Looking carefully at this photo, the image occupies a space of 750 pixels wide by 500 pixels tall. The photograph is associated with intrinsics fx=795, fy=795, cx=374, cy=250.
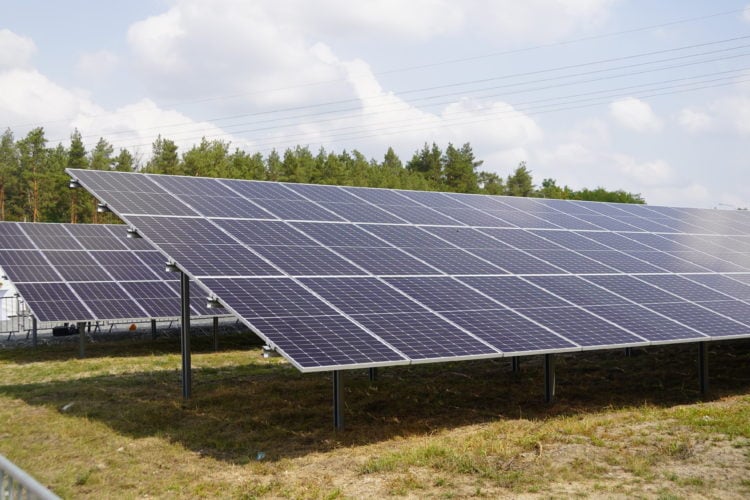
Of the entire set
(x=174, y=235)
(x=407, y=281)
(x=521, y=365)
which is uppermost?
(x=174, y=235)

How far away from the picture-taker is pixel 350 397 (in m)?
20.4

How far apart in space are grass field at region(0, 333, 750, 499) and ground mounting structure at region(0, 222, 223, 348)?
2993 mm

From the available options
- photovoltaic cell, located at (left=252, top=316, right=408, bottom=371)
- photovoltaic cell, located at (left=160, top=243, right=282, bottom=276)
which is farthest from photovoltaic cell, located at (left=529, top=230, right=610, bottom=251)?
photovoltaic cell, located at (left=252, top=316, right=408, bottom=371)

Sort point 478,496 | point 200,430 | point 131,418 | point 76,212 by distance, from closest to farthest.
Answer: point 478,496, point 200,430, point 131,418, point 76,212

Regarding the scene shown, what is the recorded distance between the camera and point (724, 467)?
13617 millimetres

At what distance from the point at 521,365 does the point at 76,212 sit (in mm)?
64295

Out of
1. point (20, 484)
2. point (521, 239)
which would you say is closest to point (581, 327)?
point (521, 239)

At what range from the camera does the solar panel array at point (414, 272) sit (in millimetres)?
15820

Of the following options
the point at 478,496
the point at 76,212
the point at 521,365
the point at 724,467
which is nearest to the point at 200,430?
the point at 478,496

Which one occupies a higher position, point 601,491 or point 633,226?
point 633,226

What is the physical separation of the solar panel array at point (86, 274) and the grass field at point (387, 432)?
10.5 feet

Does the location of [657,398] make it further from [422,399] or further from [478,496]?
[478,496]

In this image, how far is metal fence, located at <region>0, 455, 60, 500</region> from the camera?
244 inches

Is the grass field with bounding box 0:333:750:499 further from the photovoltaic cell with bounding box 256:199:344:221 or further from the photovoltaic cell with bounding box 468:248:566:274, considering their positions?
the photovoltaic cell with bounding box 256:199:344:221
